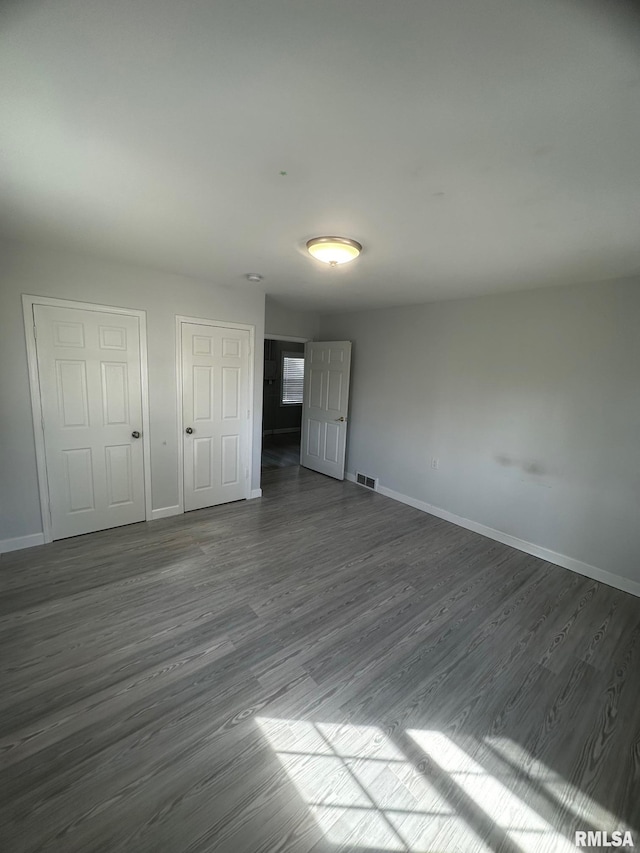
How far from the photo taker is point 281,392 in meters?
7.98

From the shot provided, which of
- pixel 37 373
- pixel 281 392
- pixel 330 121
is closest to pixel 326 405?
pixel 281 392

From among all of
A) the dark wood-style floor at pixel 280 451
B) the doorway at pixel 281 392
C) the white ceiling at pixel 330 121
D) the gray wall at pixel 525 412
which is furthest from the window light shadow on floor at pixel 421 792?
the doorway at pixel 281 392

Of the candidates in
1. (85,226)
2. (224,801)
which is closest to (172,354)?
(85,226)

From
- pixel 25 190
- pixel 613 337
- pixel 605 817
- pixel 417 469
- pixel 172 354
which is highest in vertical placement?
pixel 25 190

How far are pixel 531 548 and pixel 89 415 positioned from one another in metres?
4.26

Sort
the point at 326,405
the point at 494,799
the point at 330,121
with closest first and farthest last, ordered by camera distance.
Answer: the point at 330,121, the point at 494,799, the point at 326,405

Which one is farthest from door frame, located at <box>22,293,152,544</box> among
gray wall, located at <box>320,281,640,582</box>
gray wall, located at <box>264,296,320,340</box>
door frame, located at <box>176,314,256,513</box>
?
gray wall, located at <box>320,281,640,582</box>

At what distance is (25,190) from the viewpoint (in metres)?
1.77

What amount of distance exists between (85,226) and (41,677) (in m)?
2.61

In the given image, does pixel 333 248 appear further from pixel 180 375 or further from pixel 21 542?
pixel 21 542

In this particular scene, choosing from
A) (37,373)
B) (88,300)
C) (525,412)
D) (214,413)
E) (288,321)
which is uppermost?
(288,321)

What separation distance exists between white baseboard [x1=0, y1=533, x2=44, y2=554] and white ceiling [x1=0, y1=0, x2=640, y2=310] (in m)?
2.43

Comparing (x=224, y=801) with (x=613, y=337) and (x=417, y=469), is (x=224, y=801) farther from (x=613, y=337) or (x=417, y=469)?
(x=613, y=337)

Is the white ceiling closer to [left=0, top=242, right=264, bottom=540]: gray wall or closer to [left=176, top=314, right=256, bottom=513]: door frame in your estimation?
[left=0, top=242, right=264, bottom=540]: gray wall
